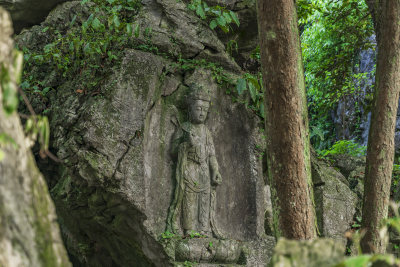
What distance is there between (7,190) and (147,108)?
4.79m

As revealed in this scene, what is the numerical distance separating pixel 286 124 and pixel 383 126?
152 cm

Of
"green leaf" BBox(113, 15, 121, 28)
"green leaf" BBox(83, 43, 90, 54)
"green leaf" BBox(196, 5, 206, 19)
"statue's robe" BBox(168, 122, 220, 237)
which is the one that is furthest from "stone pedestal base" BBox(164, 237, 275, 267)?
"green leaf" BBox(196, 5, 206, 19)

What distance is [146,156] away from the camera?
6.52m

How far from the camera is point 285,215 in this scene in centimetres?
398

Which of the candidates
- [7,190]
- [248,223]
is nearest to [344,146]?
[248,223]

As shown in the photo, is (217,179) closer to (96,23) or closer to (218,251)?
(218,251)

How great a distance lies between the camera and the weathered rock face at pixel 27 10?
8.12 m

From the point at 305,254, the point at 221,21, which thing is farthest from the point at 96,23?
the point at 305,254

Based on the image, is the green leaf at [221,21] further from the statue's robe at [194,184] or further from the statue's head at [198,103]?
the statue's robe at [194,184]

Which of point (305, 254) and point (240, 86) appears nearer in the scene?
point (305, 254)

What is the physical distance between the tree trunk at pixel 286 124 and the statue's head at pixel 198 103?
280 cm

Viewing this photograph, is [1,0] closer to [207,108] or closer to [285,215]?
[207,108]

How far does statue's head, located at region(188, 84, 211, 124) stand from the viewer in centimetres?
696

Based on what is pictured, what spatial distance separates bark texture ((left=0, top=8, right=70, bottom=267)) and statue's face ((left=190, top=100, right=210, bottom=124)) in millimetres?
5182
